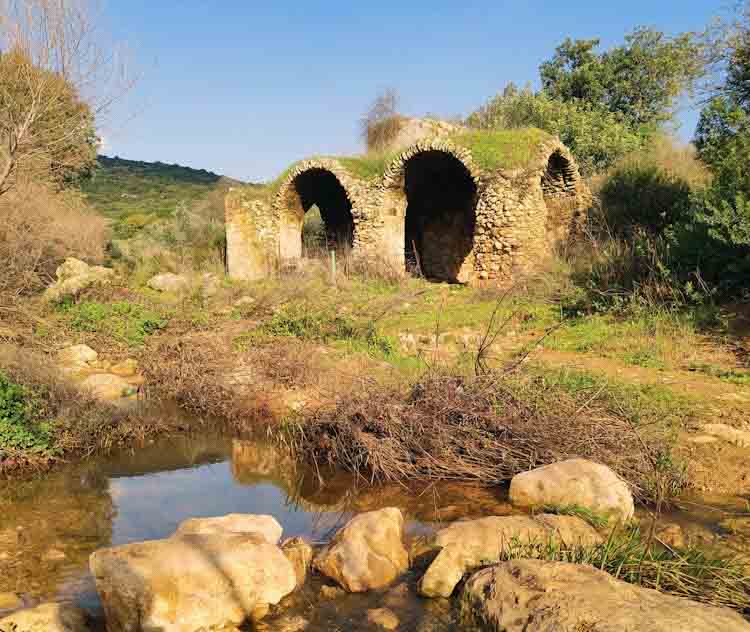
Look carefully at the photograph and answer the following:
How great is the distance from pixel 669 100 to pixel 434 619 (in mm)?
29458

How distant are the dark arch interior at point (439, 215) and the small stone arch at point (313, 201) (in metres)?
→ 1.82

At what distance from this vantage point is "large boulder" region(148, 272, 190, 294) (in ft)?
44.5

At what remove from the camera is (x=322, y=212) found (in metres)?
19.2

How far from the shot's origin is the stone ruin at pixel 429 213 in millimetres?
13617

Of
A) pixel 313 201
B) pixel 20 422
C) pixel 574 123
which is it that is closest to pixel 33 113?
pixel 20 422

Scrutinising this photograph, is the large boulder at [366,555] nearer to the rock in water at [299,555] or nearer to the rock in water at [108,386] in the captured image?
the rock in water at [299,555]

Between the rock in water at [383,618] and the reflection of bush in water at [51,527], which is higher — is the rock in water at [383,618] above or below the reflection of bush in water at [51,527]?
below

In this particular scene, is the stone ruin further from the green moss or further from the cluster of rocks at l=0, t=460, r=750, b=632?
the cluster of rocks at l=0, t=460, r=750, b=632

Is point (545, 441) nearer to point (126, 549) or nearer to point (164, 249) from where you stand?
point (126, 549)

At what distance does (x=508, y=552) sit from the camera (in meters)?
3.37

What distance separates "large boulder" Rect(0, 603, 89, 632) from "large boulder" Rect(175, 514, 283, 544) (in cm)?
85

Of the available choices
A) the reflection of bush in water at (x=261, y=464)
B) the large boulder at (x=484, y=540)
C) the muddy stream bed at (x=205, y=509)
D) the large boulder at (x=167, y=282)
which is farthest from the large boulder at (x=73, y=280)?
the large boulder at (x=484, y=540)

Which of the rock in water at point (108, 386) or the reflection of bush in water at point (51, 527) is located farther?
the rock in water at point (108, 386)

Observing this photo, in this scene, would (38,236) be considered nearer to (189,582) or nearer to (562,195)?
(189,582)
